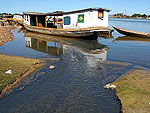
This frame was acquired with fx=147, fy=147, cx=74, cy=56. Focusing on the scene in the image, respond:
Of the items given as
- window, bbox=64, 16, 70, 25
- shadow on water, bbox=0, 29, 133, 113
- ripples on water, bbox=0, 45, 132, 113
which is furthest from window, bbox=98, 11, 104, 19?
ripples on water, bbox=0, 45, 132, 113

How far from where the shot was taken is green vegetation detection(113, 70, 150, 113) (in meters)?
4.87

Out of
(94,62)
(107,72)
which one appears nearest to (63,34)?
(94,62)

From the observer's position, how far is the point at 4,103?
5391 millimetres

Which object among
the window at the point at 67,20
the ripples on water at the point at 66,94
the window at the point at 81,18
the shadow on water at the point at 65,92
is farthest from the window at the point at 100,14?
the ripples on water at the point at 66,94

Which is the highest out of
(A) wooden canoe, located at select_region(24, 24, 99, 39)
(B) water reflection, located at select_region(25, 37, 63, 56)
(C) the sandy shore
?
(A) wooden canoe, located at select_region(24, 24, 99, 39)

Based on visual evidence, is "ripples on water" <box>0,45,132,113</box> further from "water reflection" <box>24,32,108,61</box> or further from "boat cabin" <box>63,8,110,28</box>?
"boat cabin" <box>63,8,110,28</box>

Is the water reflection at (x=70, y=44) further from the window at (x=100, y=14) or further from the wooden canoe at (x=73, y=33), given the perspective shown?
the window at (x=100, y=14)

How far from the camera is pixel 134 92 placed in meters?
5.81

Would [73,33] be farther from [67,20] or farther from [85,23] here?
[67,20]

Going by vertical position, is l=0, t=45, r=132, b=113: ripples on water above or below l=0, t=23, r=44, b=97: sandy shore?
below

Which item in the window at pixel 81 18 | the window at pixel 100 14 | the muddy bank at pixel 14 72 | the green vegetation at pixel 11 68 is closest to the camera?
the muddy bank at pixel 14 72

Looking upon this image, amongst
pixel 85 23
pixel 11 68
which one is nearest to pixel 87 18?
pixel 85 23

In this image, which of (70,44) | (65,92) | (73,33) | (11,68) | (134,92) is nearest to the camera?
(134,92)

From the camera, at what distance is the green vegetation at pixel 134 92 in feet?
16.0
